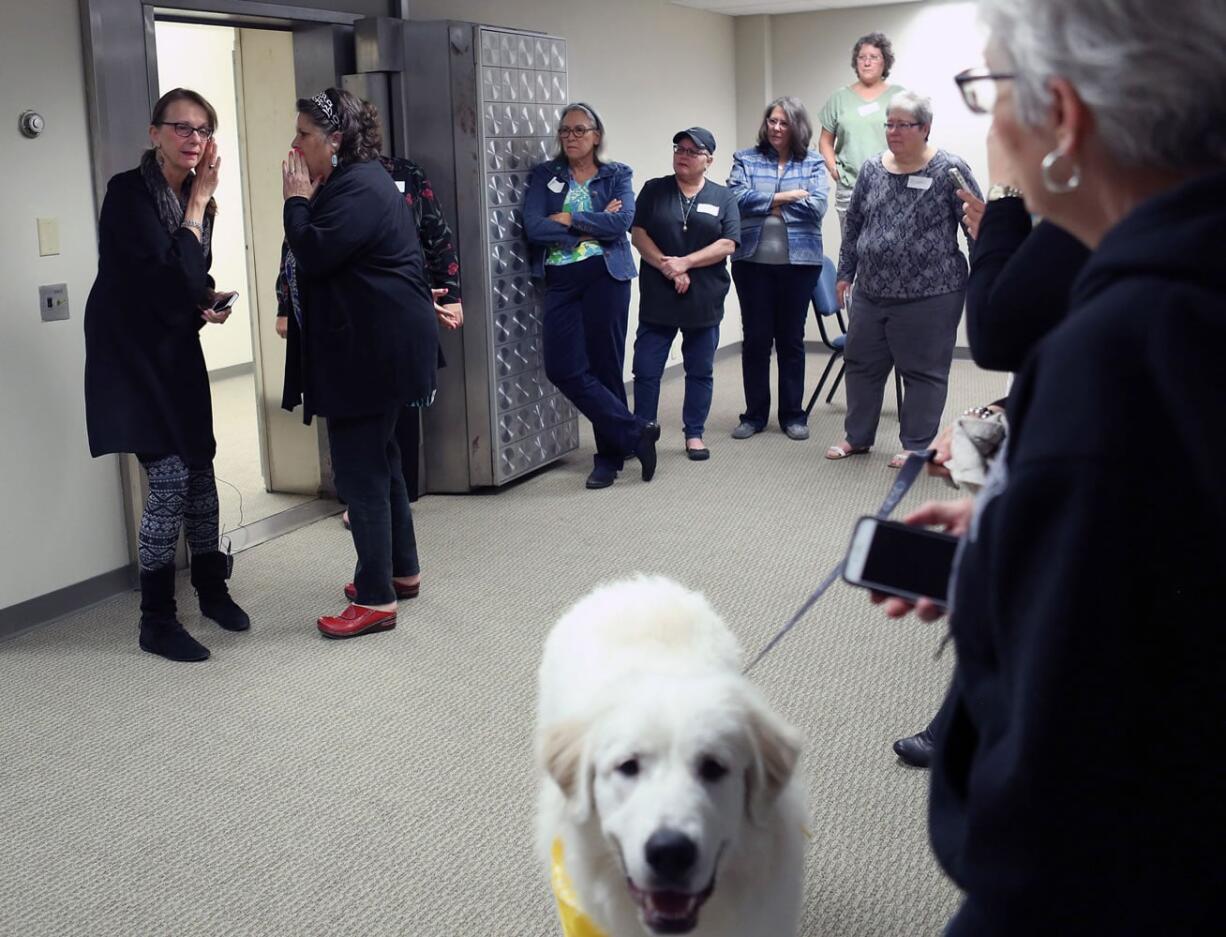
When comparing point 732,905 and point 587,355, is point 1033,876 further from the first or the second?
point 587,355

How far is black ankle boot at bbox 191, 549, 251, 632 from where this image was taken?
12.9 feet

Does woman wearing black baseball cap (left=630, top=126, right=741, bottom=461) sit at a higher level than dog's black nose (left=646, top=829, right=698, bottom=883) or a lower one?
higher

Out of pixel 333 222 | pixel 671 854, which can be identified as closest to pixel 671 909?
pixel 671 854

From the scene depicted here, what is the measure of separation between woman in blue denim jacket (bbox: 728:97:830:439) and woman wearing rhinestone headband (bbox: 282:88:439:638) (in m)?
2.84

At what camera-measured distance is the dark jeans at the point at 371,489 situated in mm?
3693

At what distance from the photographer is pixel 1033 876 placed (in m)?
0.85

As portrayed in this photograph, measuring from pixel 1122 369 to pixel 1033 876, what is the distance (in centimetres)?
35

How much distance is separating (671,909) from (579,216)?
4136 millimetres

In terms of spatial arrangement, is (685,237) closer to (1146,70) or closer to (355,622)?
(355,622)

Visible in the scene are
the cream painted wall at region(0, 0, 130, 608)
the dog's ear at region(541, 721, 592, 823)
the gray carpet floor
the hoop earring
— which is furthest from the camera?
→ the cream painted wall at region(0, 0, 130, 608)

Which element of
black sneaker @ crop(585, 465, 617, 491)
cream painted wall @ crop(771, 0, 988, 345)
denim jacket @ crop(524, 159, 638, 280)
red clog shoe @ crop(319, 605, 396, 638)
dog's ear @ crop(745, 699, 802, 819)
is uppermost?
cream painted wall @ crop(771, 0, 988, 345)

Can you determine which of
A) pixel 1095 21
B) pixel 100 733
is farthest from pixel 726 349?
pixel 1095 21

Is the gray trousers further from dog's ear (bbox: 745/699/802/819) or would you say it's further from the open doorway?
dog's ear (bbox: 745/699/802/819)

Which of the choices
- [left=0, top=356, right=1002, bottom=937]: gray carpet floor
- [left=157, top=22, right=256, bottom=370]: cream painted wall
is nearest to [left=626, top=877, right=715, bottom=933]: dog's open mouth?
[left=0, top=356, right=1002, bottom=937]: gray carpet floor
